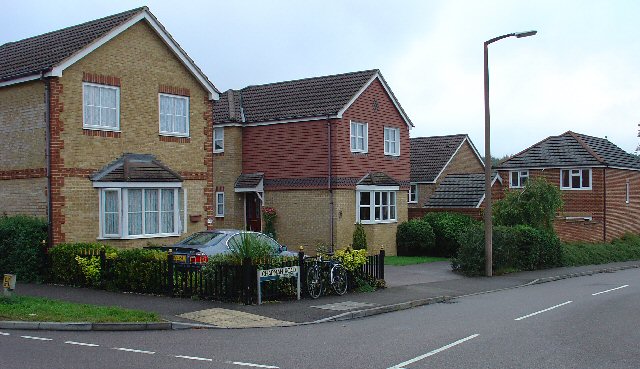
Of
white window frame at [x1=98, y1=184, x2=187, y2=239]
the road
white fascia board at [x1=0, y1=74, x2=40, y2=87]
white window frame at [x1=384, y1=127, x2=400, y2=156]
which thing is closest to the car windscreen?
white window frame at [x1=98, y1=184, x2=187, y2=239]

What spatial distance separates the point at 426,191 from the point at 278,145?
1457 centimetres

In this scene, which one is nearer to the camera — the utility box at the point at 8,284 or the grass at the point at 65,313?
the grass at the point at 65,313

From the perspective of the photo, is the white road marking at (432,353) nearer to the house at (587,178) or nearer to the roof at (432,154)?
the house at (587,178)

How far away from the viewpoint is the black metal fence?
15.9m

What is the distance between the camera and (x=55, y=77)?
A: 20172mm

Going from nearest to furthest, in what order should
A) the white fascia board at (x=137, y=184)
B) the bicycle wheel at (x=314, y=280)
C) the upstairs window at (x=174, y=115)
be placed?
the bicycle wheel at (x=314, y=280) → the white fascia board at (x=137, y=184) → the upstairs window at (x=174, y=115)

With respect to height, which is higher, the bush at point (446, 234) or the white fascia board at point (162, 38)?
the white fascia board at point (162, 38)

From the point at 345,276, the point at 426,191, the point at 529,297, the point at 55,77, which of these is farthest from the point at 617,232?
the point at 55,77

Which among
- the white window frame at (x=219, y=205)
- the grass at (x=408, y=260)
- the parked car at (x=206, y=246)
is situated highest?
the white window frame at (x=219, y=205)

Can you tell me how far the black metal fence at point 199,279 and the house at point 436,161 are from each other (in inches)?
1026

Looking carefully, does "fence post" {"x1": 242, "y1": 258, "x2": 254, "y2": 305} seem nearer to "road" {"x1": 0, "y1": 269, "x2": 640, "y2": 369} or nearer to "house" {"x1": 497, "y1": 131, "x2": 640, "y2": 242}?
"road" {"x1": 0, "y1": 269, "x2": 640, "y2": 369}

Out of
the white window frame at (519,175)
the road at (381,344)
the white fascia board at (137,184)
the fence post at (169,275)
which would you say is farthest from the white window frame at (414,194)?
the fence post at (169,275)

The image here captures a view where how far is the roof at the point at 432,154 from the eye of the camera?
43656 mm

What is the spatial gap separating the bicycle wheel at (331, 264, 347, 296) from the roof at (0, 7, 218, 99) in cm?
962
